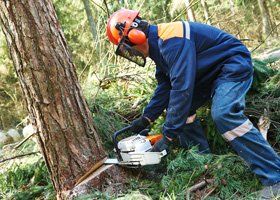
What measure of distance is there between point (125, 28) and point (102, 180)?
4.35ft

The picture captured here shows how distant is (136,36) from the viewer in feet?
9.39

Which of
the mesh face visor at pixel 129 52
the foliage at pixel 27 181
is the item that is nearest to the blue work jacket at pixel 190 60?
the mesh face visor at pixel 129 52

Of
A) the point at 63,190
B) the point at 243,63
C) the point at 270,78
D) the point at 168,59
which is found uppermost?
the point at 168,59

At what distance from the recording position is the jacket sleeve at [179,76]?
268 centimetres

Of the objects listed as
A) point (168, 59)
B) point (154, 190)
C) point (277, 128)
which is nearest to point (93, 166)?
point (154, 190)

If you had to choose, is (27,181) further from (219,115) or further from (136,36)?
(219,115)

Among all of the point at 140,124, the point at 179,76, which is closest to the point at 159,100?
the point at 140,124

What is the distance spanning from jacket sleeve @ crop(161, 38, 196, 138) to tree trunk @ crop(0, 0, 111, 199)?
756mm

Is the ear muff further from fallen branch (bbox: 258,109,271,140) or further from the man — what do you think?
fallen branch (bbox: 258,109,271,140)

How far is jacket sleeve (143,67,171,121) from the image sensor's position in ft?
11.0

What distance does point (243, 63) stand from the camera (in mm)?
2822

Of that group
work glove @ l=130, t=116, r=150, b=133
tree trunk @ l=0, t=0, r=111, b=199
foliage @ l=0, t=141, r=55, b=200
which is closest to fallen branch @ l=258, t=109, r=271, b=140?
work glove @ l=130, t=116, r=150, b=133

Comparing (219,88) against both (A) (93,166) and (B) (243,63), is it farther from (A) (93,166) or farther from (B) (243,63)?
(A) (93,166)

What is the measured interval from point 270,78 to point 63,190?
7.51 feet
